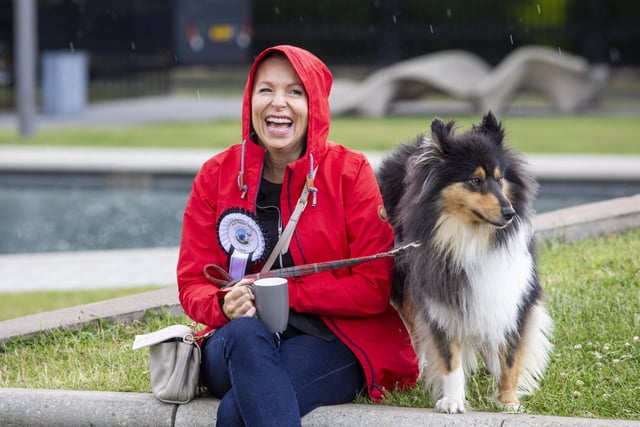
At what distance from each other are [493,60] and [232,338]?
22.0 meters

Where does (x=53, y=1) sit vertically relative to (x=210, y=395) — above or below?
above

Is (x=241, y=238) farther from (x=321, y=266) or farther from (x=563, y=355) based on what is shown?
(x=563, y=355)

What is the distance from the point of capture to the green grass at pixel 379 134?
44.1 feet

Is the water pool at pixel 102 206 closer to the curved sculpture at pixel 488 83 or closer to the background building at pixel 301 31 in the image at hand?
the curved sculpture at pixel 488 83

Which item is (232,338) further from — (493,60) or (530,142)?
(493,60)

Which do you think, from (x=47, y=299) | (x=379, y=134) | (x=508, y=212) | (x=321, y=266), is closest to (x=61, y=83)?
(x=379, y=134)

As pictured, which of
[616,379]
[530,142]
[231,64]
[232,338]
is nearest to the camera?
[232,338]

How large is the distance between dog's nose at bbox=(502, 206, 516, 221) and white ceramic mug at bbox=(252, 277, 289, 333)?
0.78 m

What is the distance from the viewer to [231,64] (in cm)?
2553

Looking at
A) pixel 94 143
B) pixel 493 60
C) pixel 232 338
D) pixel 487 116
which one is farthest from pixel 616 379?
pixel 493 60

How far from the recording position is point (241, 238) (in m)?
3.64

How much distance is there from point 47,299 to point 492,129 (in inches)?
162

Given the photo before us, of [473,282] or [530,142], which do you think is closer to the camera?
[473,282]

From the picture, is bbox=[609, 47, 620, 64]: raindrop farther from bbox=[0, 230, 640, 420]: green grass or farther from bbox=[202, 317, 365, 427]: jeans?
bbox=[202, 317, 365, 427]: jeans
